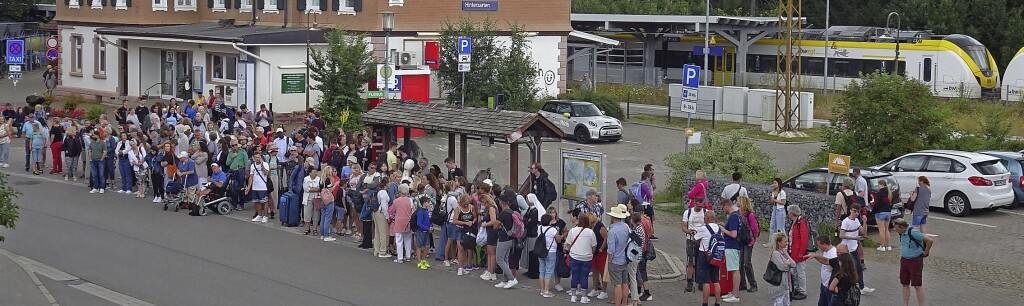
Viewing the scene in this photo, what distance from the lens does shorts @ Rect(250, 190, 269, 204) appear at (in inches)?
922

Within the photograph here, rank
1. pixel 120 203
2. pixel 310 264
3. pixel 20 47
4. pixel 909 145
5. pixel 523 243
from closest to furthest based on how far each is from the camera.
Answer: pixel 523 243 → pixel 310 264 → pixel 120 203 → pixel 909 145 → pixel 20 47

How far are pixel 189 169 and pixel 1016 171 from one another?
1607cm

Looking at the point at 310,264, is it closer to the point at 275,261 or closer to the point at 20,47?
the point at 275,261

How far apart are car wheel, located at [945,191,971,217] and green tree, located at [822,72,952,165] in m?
3.17

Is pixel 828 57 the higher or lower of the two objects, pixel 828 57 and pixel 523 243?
the higher

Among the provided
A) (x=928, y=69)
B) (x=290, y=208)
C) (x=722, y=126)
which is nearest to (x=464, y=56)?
(x=722, y=126)

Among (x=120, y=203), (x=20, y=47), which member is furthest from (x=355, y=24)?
(x=120, y=203)

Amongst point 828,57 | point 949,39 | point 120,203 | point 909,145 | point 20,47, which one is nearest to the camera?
point 120,203

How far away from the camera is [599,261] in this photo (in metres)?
17.1

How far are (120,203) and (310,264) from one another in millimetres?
7848

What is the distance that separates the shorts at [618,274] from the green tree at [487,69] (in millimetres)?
23013

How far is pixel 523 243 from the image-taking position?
60.1 feet

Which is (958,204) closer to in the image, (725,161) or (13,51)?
(725,161)

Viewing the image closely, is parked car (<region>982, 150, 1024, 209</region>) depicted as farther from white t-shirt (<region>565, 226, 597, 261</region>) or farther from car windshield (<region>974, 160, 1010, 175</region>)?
white t-shirt (<region>565, 226, 597, 261</region>)
